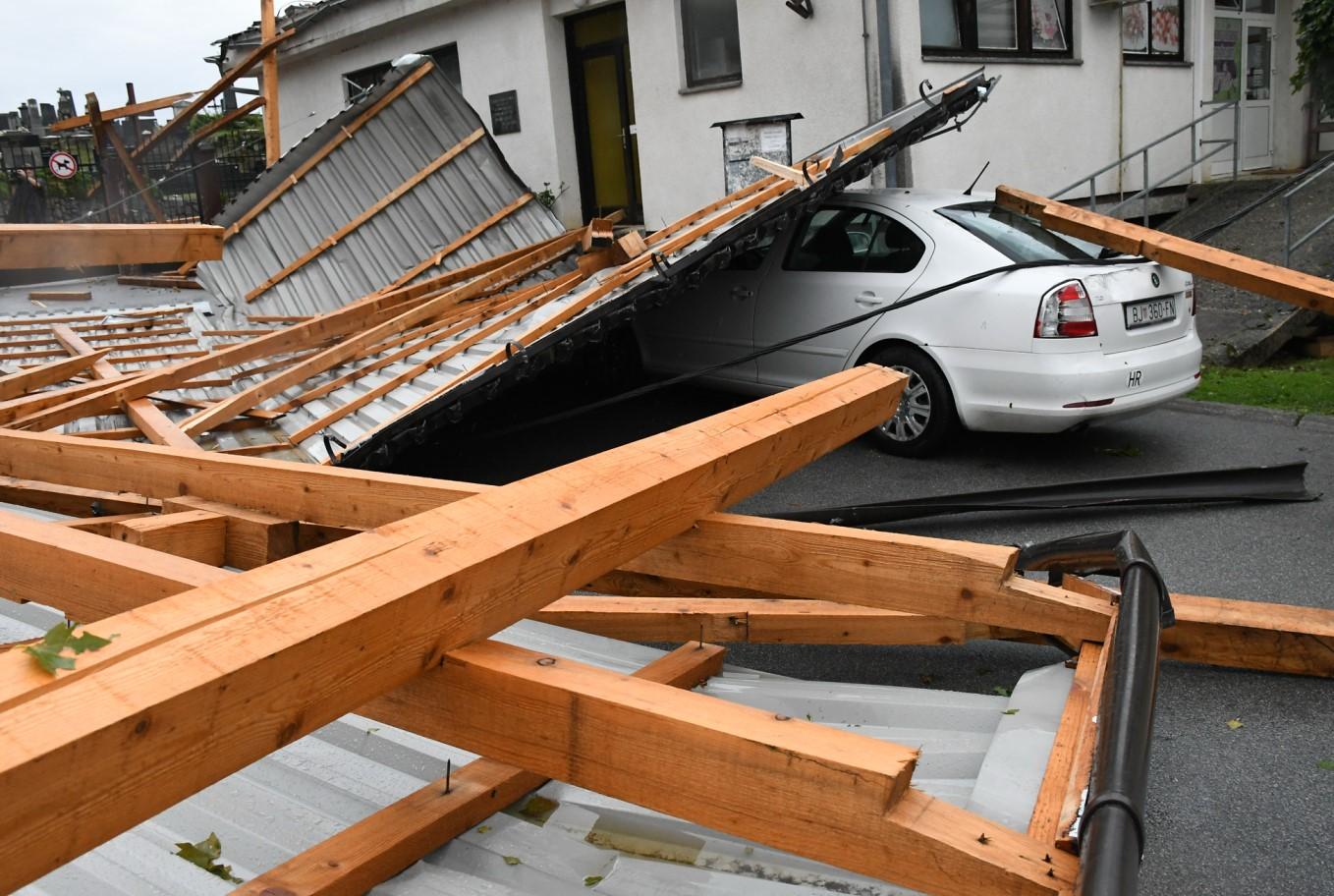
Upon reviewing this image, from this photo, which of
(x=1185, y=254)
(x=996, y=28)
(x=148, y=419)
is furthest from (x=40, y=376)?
(x=996, y=28)

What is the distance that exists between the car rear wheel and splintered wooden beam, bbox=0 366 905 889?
5185 mm

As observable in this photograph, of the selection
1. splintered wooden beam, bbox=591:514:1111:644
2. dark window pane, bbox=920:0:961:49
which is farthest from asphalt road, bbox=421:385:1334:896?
dark window pane, bbox=920:0:961:49

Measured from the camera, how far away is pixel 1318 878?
10.8 ft

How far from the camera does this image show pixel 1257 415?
340 inches

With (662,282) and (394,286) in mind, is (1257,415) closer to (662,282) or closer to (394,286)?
(662,282)

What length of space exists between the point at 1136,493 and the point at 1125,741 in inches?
203

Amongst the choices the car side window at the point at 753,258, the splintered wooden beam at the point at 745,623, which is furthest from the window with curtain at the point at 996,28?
the splintered wooden beam at the point at 745,623

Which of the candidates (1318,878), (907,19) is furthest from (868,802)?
(907,19)

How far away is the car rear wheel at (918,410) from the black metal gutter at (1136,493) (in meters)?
1.13

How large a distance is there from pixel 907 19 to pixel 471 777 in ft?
33.6

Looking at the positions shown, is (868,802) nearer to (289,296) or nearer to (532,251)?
(532,251)

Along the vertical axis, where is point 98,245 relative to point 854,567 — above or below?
above

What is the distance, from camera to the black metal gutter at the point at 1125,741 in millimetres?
1523

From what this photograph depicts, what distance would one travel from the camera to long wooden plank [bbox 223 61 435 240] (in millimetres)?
10961
